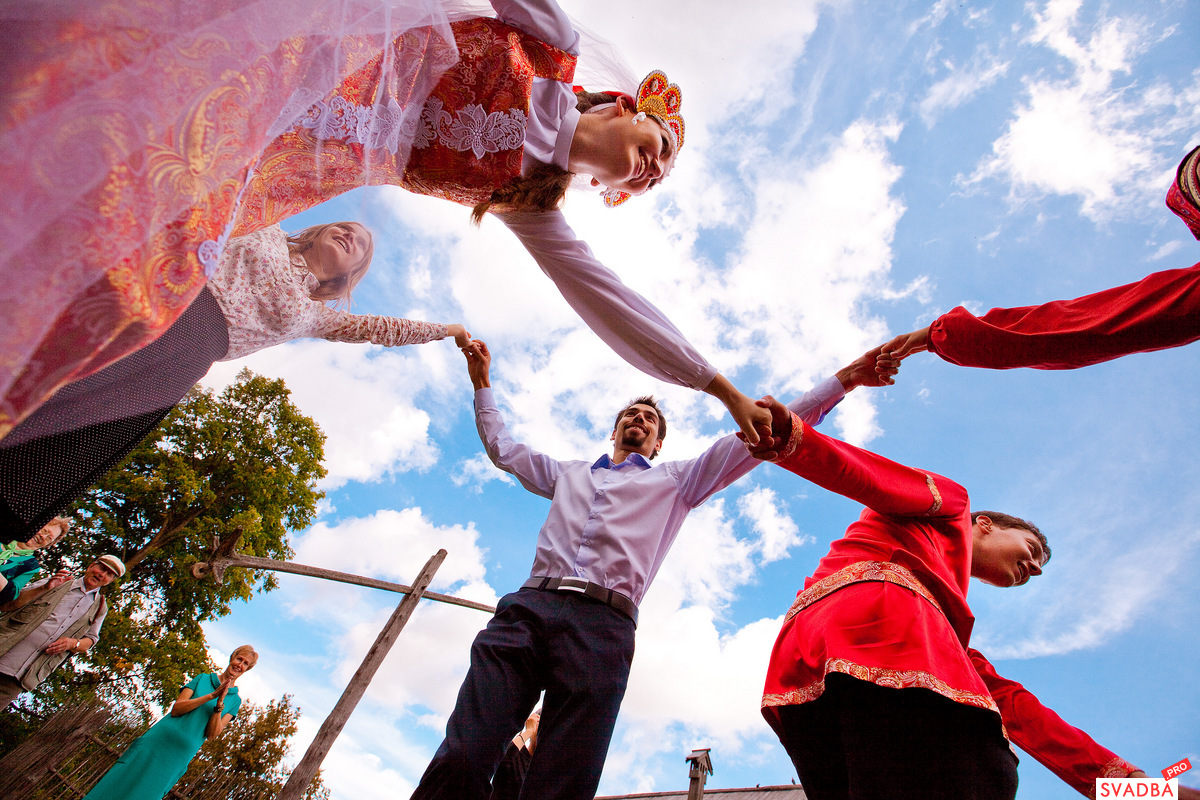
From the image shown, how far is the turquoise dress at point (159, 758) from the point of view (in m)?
4.41

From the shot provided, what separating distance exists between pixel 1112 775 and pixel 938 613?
3.68ft

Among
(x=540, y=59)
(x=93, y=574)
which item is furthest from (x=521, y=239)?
(x=93, y=574)

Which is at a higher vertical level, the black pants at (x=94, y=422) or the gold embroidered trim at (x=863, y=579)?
the gold embroidered trim at (x=863, y=579)

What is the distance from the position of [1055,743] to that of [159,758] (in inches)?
225

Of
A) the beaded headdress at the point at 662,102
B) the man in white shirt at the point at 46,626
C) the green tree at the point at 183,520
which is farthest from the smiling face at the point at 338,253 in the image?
the green tree at the point at 183,520

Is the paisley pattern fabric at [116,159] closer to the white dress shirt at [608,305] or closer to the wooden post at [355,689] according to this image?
the white dress shirt at [608,305]

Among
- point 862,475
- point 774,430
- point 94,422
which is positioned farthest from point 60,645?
point 862,475

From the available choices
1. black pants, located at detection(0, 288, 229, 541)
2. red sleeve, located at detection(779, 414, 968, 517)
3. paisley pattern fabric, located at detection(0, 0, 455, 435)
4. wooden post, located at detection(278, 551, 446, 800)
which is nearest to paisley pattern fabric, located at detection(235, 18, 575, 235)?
paisley pattern fabric, located at detection(0, 0, 455, 435)

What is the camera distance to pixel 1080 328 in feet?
6.37

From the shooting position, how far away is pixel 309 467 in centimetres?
1195

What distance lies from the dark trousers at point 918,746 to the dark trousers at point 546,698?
85 cm

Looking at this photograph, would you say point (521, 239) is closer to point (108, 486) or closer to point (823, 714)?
point (823, 714)

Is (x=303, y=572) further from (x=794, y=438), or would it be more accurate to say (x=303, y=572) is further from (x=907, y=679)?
(x=907, y=679)

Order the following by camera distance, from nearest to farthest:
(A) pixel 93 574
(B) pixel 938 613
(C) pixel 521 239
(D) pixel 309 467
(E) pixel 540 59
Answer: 1. (E) pixel 540 59
2. (B) pixel 938 613
3. (C) pixel 521 239
4. (A) pixel 93 574
5. (D) pixel 309 467
